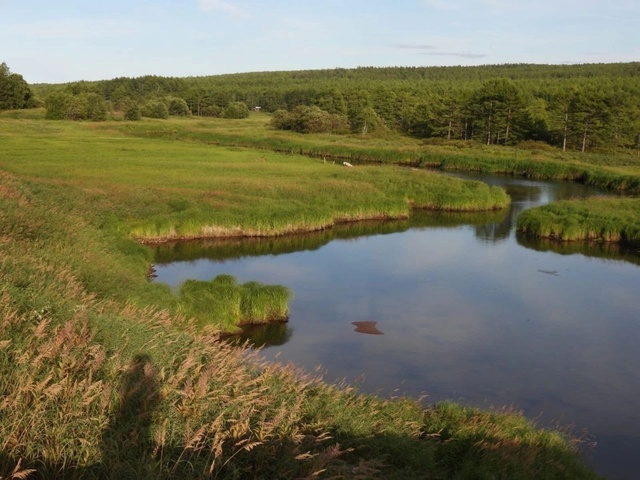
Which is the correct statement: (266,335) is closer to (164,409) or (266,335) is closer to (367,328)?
(367,328)

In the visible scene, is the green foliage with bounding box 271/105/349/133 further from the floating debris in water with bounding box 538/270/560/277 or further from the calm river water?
the floating debris in water with bounding box 538/270/560/277

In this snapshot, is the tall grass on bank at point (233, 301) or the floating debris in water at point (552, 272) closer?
the tall grass on bank at point (233, 301)

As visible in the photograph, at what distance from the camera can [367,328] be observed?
19.8 metres

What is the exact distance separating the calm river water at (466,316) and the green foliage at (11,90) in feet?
252

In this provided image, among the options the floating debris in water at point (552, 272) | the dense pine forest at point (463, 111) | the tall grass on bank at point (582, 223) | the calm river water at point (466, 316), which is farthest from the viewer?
the dense pine forest at point (463, 111)

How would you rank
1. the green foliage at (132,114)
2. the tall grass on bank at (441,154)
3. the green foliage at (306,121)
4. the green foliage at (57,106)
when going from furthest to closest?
1. the green foliage at (132,114)
2. the green foliage at (57,106)
3. the green foliage at (306,121)
4. the tall grass on bank at (441,154)

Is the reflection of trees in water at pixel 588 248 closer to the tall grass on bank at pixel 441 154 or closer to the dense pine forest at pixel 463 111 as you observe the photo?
the tall grass on bank at pixel 441 154

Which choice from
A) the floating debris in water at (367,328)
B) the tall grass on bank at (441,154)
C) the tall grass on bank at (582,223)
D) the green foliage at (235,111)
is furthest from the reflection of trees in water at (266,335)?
the green foliage at (235,111)

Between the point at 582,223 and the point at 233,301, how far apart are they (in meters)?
21.8

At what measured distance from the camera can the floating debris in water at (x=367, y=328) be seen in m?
19.5

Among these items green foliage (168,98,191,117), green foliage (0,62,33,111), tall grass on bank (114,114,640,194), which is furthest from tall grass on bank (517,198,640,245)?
green foliage (168,98,191,117)

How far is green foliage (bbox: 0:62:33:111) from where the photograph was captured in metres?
93.8

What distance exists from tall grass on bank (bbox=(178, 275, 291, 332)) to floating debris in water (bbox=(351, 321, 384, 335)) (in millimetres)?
2212

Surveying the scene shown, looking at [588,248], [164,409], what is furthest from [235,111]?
[164,409]
